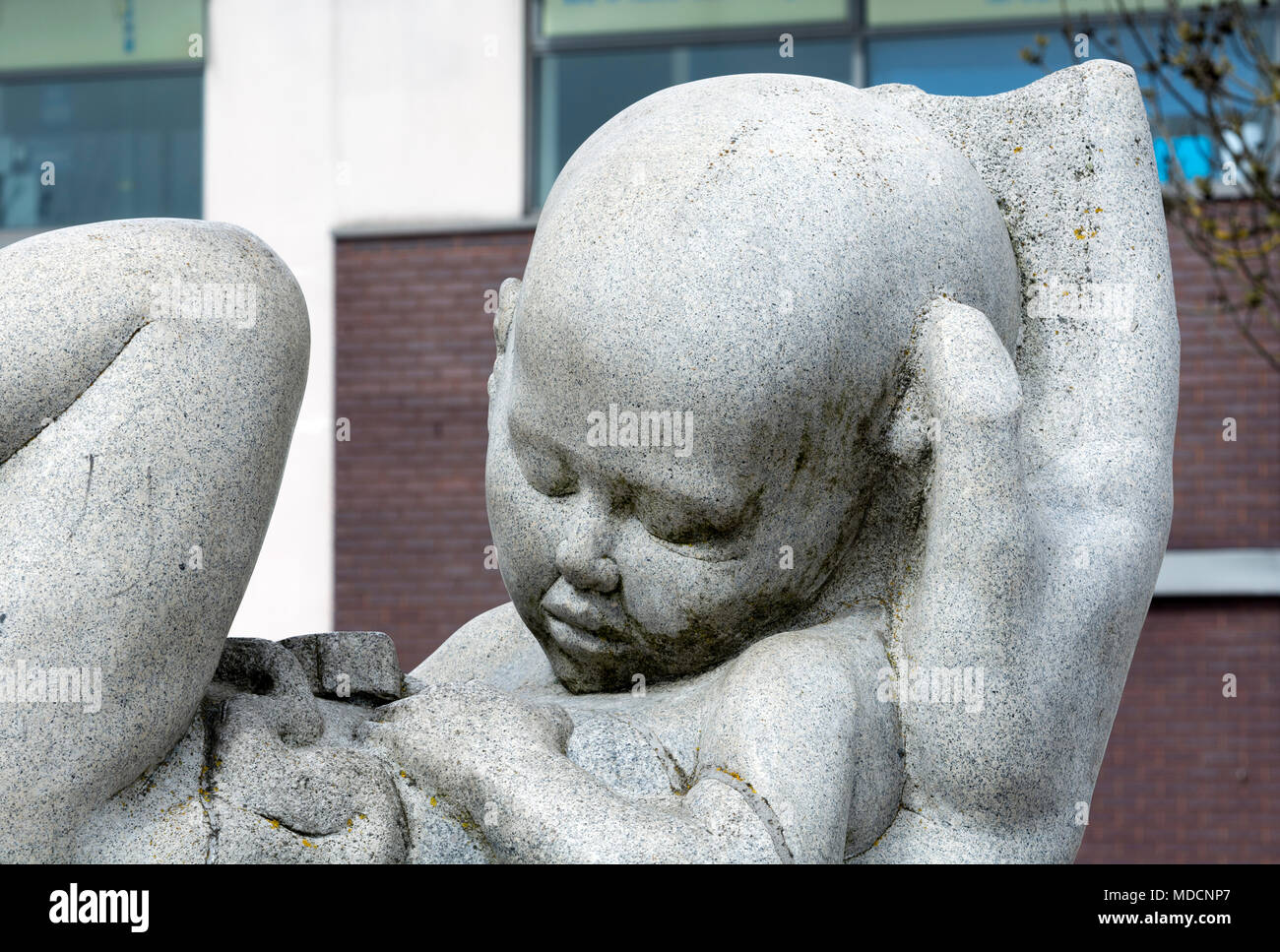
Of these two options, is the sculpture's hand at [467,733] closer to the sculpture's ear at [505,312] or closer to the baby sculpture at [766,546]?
the baby sculpture at [766,546]

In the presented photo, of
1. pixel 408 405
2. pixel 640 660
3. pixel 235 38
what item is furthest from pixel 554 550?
pixel 235 38

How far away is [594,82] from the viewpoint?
953 cm

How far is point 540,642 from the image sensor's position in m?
3.88

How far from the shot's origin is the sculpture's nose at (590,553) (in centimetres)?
353

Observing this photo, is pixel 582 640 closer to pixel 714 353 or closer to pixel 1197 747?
pixel 714 353

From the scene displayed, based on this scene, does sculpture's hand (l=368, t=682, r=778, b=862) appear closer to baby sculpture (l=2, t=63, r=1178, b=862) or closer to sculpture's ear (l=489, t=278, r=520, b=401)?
baby sculpture (l=2, t=63, r=1178, b=862)

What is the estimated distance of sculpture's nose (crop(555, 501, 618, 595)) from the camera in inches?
139

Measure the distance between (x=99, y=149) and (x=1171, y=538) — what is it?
6.62 meters

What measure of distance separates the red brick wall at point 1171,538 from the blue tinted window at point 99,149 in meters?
1.21

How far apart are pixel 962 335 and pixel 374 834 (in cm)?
156

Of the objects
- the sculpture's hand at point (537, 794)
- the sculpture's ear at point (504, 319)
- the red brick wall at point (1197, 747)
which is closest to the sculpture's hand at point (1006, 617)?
the sculpture's hand at point (537, 794)

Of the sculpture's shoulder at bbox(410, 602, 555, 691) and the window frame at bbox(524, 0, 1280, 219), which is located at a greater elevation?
the window frame at bbox(524, 0, 1280, 219)

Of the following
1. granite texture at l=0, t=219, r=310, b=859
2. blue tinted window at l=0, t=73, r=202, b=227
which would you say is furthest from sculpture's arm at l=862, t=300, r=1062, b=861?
blue tinted window at l=0, t=73, r=202, b=227

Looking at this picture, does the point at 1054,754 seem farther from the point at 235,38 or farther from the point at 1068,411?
the point at 235,38
